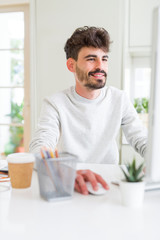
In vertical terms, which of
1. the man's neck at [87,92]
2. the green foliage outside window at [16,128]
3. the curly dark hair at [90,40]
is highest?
the curly dark hair at [90,40]

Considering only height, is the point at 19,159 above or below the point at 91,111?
below

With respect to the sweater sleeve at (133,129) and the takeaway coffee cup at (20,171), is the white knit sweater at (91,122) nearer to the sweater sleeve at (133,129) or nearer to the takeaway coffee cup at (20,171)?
the sweater sleeve at (133,129)

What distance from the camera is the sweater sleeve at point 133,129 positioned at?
1.64 m

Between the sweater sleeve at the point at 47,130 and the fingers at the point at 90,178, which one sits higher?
the sweater sleeve at the point at 47,130

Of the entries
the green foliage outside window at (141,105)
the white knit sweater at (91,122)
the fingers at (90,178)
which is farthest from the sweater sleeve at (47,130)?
the green foliage outside window at (141,105)

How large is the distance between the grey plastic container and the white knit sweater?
0.77m

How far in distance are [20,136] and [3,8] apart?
139cm

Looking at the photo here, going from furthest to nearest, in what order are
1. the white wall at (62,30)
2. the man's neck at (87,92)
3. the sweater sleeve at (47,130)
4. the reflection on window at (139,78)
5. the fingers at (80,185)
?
the reflection on window at (139,78) < the white wall at (62,30) < the man's neck at (87,92) < the sweater sleeve at (47,130) < the fingers at (80,185)

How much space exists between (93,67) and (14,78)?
75.2 inches

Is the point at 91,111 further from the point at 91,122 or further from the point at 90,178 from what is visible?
the point at 90,178

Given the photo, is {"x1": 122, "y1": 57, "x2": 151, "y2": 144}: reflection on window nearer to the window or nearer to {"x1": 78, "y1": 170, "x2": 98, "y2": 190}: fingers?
the window

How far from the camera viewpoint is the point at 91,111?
1773 millimetres

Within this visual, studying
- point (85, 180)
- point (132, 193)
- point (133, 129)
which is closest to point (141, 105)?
point (133, 129)

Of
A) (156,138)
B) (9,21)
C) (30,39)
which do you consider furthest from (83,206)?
(9,21)
